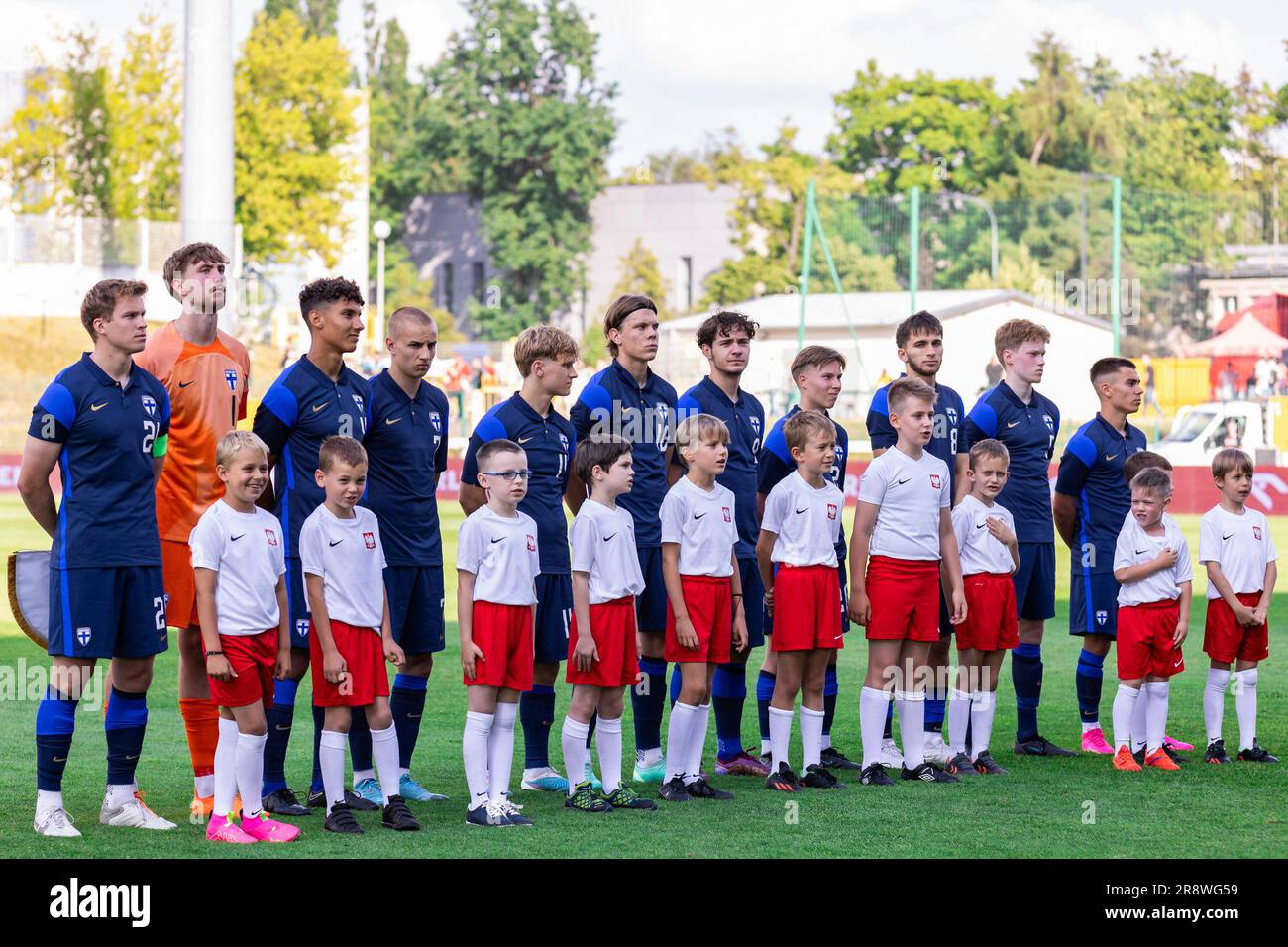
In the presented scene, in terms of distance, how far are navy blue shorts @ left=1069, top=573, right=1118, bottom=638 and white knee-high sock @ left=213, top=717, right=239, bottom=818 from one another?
4595mm

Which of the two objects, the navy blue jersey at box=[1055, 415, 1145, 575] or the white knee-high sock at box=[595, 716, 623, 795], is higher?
the navy blue jersey at box=[1055, 415, 1145, 575]

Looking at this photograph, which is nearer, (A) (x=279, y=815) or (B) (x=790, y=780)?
(A) (x=279, y=815)

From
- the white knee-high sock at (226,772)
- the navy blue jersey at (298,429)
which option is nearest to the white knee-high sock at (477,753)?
the white knee-high sock at (226,772)

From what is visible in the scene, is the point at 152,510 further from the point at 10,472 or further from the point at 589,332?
the point at 589,332

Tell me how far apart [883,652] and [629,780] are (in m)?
1.33

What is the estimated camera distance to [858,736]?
369 inches

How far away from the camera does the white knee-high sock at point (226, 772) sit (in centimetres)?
663

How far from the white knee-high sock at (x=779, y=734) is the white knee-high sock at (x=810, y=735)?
0.07 metres

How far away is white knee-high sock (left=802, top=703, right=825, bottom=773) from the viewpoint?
782 centimetres

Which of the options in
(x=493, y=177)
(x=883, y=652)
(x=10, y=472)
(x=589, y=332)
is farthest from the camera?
(x=493, y=177)

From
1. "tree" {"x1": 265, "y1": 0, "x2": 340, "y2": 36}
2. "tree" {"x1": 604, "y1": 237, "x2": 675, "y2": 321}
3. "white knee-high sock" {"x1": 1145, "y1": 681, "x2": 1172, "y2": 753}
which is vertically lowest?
"white knee-high sock" {"x1": 1145, "y1": 681, "x2": 1172, "y2": 753}

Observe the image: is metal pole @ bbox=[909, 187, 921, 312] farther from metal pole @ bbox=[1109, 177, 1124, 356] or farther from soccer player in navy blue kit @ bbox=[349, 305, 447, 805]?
soccer player in navy blue kit @ bbox=[349, 305, 447, 805]

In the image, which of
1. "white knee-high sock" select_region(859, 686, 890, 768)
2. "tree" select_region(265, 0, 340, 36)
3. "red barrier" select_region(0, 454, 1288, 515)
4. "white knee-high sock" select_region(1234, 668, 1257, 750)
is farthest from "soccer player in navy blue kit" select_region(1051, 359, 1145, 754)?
"tree" select_region(265, 0, 340, 36)
